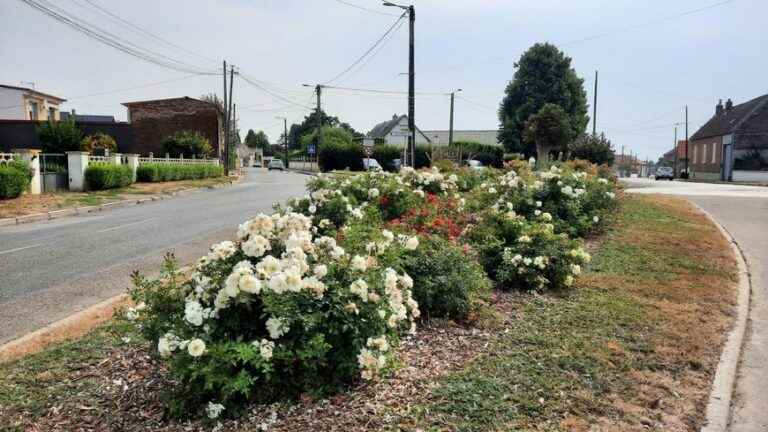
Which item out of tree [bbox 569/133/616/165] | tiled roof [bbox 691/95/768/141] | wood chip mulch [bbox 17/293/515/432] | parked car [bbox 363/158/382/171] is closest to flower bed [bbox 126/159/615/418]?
wood chip mulch [bbox 17/293/515/432]

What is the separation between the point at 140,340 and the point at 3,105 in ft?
169

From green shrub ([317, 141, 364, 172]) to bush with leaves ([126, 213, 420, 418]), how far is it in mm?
49288

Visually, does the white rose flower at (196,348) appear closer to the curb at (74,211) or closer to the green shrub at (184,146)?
the curb at (74,211)

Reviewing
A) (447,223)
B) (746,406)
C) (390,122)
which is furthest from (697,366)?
(390,122)

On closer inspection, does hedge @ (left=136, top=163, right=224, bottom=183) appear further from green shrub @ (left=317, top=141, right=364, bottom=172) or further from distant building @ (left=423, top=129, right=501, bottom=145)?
distant building @ (left=423, top=129, right=501, bottom=145)

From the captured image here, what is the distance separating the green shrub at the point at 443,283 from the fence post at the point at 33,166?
18503mm

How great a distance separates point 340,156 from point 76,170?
33.6m

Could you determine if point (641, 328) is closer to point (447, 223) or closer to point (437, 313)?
point (437, 313)

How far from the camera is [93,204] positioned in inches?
696

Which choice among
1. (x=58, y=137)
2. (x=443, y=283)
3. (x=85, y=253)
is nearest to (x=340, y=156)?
(x=58, y=137)

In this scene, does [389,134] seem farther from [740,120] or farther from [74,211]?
[74,211]

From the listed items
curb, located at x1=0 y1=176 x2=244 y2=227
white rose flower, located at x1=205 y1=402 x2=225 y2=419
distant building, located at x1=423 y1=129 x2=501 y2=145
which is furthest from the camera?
distant building, located at x1=423 y1=129 x2=501 y2=145

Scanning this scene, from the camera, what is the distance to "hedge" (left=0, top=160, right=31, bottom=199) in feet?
55.6

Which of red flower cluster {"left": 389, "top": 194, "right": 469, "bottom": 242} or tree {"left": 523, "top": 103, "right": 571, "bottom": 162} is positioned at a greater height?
tree {"left": 523, "top": 103, "right": 571, "bottom": 162}
